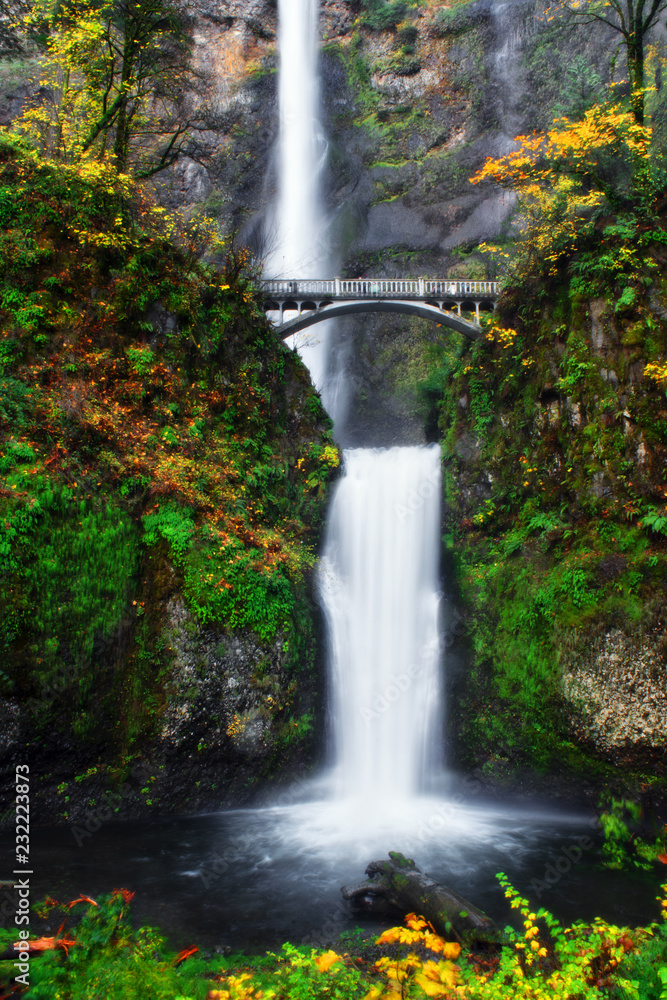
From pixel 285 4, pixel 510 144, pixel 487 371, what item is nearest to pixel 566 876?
pixel 487 371

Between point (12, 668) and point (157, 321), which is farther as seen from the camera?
point (157, 321)

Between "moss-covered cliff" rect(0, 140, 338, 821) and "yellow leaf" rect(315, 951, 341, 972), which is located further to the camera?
"moss-covered cliff" rect(0, 140, 338, 821)

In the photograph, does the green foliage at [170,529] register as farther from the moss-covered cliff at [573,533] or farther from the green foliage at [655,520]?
the green foliage at [655,520]

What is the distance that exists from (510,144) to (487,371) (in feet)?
60.2

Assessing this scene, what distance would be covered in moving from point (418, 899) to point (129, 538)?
660cm

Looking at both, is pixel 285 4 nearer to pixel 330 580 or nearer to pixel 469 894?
pixel 330 580

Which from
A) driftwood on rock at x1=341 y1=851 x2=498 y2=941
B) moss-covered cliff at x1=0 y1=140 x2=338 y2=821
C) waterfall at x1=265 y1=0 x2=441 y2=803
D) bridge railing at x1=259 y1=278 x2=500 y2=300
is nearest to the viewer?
driftwood on rock at x1=341 y1=851 x2=498 y2=941

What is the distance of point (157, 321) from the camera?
36.8 ft

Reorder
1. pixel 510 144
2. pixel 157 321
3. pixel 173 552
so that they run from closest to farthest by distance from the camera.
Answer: pixel 173 552
pixel 157 321
pixel 510 144

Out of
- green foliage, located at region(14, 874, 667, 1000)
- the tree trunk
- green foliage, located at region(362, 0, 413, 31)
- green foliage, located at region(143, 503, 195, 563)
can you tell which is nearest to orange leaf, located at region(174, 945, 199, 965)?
green foliage, located at region(14, 874, 667, 1000)

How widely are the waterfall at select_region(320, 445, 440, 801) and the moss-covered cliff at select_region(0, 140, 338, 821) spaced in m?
1.12

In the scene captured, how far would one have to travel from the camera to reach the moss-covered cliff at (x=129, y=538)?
8.21 m

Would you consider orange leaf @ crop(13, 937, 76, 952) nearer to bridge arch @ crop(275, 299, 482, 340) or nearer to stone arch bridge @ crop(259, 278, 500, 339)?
stone arch bridge @ crop(259, 278, 500, 339)

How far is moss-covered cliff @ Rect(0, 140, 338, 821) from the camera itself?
26.9 ft
